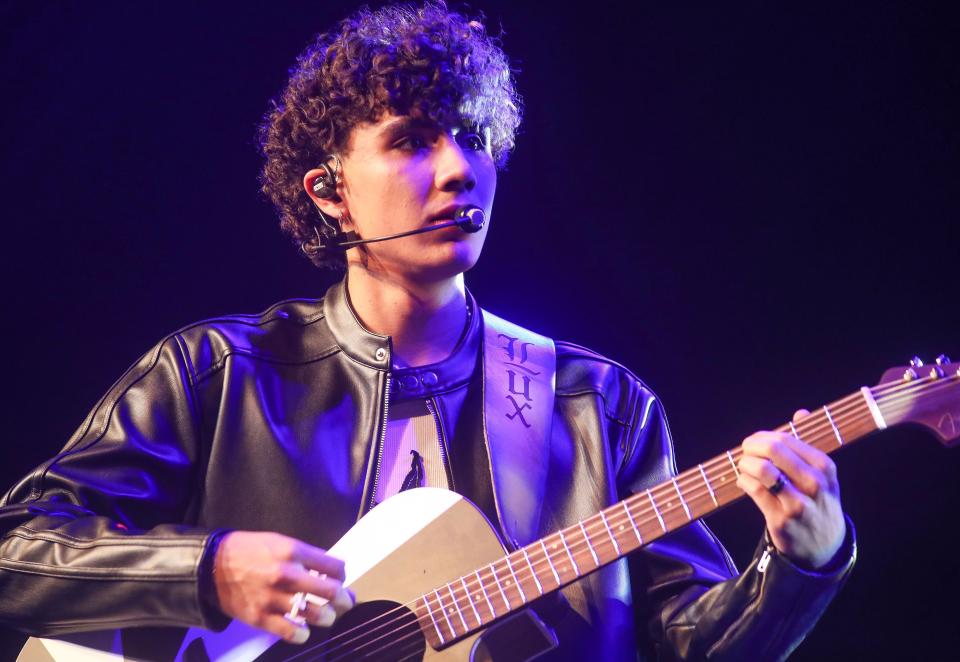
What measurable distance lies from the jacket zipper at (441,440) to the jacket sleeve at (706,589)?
522 mm

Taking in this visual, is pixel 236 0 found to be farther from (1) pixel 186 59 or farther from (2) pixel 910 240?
(2) pixel 910 240

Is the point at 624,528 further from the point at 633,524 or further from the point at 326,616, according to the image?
the point at 326,616

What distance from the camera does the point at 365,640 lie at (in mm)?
1854

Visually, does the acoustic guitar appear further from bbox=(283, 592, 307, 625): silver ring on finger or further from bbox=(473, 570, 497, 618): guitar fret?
bbox=(283, 592, 307, 625): silver ring on finger

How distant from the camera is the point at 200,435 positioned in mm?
2262

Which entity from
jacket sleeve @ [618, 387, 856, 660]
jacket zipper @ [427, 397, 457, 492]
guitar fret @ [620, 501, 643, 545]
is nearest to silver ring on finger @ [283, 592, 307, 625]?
jacket zipper @ [427, 397, 457, 492]

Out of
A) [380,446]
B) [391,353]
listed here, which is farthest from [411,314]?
[380,446]

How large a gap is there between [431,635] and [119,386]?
113 centimetres

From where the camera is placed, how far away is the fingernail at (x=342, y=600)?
174cm

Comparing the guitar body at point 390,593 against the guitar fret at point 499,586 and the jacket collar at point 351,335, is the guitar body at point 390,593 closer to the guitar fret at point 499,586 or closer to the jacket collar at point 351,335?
the guitar fret at point 499,586

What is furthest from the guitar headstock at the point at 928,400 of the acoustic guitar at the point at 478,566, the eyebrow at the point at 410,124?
the eyebrow at the point at 410,124

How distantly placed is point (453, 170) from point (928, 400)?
1.34 metres

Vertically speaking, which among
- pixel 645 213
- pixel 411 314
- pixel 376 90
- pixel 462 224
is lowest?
pixel 411 314

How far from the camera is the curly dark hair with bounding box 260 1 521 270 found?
2.49 meters
